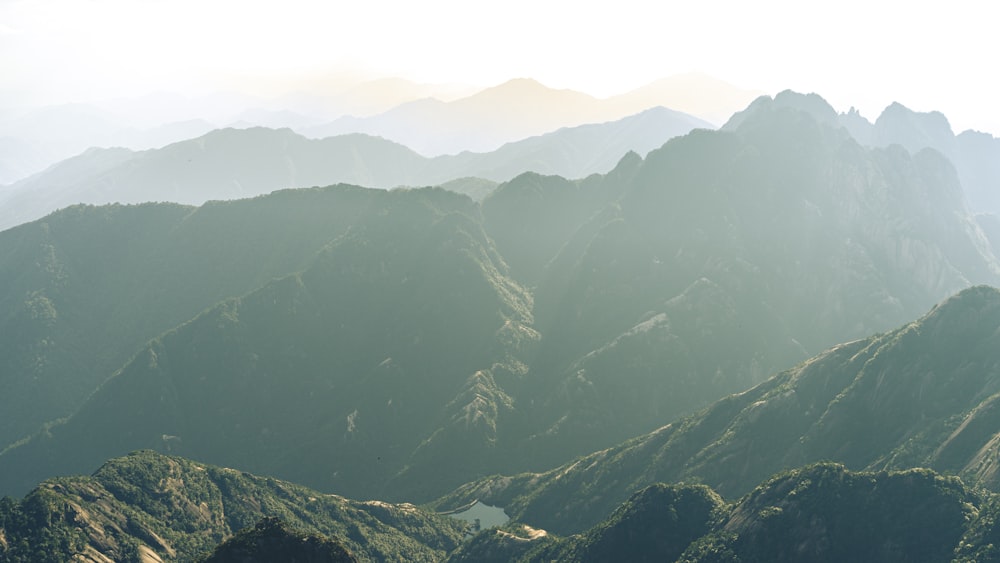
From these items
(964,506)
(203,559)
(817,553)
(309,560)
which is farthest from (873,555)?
(203,559)

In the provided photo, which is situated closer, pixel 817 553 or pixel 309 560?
pixel 309 560

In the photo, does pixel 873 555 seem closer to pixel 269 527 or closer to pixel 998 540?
pixel 998 540

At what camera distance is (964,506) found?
641 ft

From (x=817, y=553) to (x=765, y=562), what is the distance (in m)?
13.3

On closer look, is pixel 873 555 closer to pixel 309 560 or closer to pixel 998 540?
pixel 998 540

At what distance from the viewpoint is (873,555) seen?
196m

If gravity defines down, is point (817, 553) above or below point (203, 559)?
below

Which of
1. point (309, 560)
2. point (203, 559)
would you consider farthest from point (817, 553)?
point (203, 559)

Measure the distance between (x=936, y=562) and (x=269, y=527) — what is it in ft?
534

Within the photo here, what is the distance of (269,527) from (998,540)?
6798 inches

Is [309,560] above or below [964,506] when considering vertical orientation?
above

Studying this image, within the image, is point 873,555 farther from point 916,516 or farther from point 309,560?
point 309,560

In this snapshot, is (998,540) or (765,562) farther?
(765,562)

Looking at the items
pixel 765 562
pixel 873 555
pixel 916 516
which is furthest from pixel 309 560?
pixel 916 516
